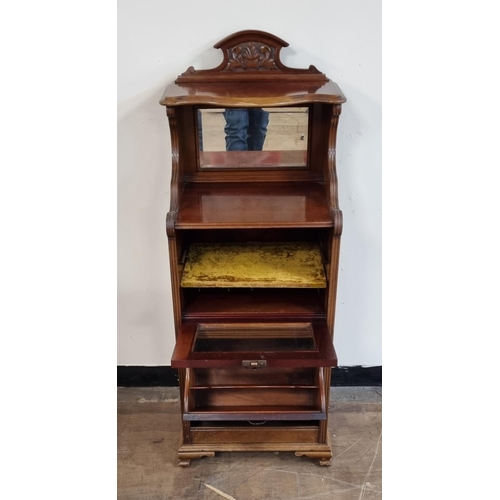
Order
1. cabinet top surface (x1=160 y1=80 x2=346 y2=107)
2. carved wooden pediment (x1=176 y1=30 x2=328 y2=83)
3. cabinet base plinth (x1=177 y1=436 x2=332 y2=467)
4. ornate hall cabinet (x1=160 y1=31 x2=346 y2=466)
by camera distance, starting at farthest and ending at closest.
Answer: cabinet base plinth (x1=177 y1=436 x2=332 y2=467), carved wooden pediment (x1=176 y1=30 x2=328 y2=83), ornate hall cabinet (x1=160 y1=31 x2=346 y2=466), cabinet top surface (x1=160 y1=80 x2=346 y2=107)

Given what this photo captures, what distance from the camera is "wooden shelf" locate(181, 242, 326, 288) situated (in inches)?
78.8

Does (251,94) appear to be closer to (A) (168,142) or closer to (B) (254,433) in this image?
(A) (168,142)

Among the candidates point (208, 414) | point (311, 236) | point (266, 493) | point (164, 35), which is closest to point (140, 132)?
point (164, 35)

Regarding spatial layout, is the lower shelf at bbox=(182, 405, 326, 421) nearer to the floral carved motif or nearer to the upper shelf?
the upper shelf

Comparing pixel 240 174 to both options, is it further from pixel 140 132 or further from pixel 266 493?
pixel 266 493

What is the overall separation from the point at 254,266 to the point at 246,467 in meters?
0.80

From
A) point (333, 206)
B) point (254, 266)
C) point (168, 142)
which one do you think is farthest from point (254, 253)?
point (168, 142)

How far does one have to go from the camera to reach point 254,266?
2078mm

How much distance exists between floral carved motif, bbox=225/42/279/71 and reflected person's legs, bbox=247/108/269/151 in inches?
6.3

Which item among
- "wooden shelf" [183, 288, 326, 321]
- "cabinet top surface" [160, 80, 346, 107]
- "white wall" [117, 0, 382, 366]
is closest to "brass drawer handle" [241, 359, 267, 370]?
"wooden shelf" [183, 288, 326, 321]

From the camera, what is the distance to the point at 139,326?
254 centimetres

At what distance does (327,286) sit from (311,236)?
0.30m

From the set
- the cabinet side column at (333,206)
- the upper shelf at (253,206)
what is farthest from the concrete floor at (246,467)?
the upper shelf at (253,206)

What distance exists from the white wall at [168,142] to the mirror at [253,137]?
178mm
